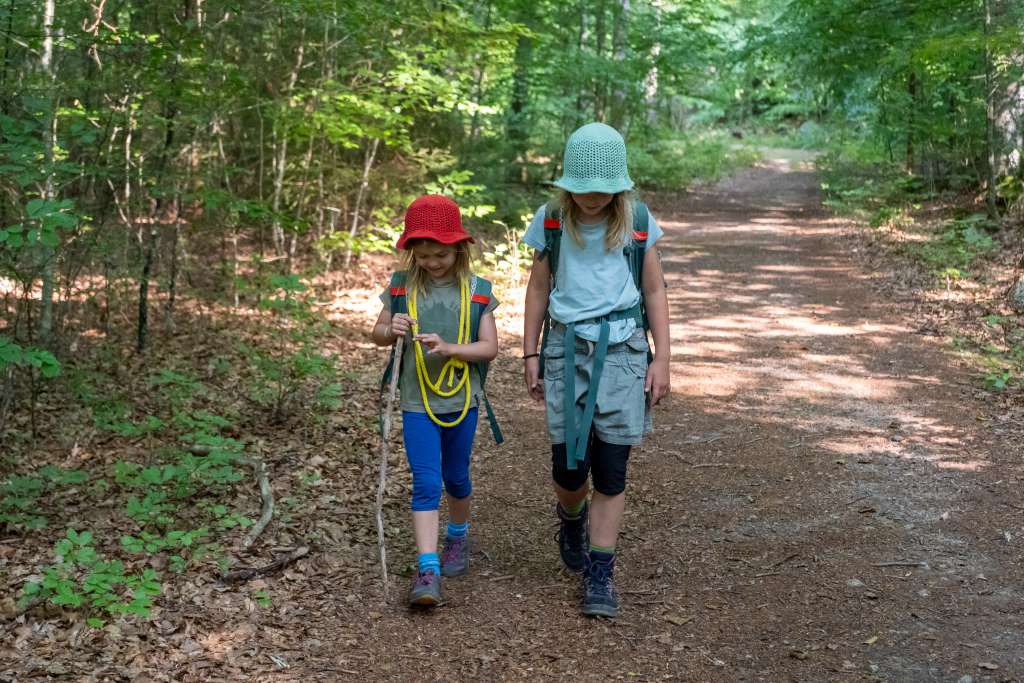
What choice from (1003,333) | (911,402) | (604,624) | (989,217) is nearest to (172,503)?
(604,624)

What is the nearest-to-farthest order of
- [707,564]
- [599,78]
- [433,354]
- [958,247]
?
[433,354] < [707,564] < [958,247] < [599,78]

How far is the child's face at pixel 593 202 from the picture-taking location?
148 inches

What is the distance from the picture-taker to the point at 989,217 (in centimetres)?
1368

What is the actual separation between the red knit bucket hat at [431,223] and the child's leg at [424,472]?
78 cm

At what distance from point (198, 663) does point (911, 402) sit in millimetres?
5563

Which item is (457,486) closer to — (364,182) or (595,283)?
(595,283)

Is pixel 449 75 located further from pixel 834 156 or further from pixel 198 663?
pixel 834 156

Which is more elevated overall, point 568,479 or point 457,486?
point 568,479

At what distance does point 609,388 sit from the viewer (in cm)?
383

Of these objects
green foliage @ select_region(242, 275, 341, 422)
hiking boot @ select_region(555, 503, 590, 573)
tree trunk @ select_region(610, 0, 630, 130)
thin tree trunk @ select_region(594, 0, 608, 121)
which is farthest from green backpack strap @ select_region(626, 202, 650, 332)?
tree trunk @ select_region(610, 0, 630, 130)

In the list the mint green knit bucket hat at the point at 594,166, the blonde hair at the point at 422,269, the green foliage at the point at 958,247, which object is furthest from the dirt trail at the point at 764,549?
the green foliage at the point at 958,247

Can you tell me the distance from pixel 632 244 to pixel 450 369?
969 millimetres

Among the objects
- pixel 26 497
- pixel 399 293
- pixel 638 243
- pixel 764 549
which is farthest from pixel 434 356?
pixel 26 497

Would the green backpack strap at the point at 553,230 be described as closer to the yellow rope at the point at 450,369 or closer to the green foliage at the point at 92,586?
the yellow rope at the point at 450,369
